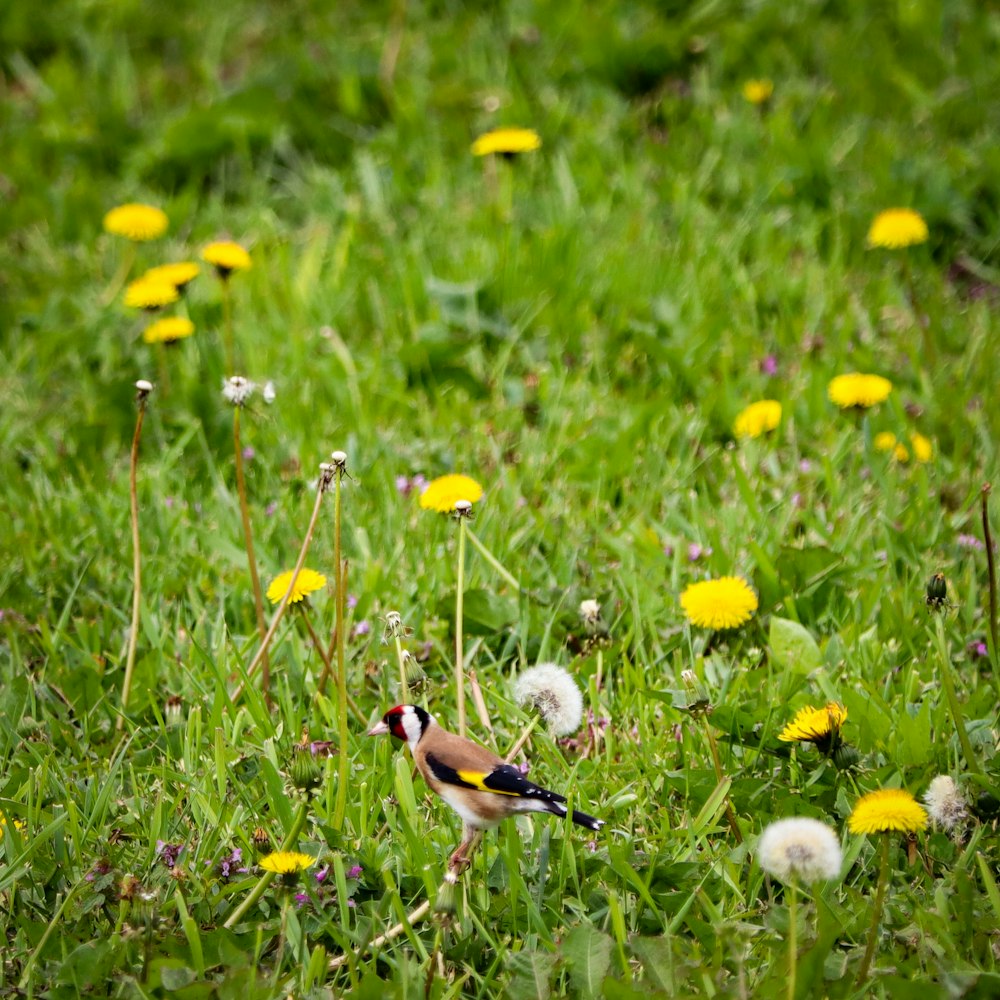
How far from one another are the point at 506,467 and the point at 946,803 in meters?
1.54

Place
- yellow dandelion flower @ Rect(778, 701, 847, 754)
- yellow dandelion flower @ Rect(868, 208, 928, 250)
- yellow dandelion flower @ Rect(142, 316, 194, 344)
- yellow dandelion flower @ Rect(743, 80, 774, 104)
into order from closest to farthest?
1. yellow dandelion flower @ Rect(778, 701, 847, 754)
2. yellow dandelion flower @ Rect(142, 316, 194, 344)
3. yellow dandelion flower @ Rect(868, 208, 928, 250)
4. yellow dandelion flower @ Rect(743, 80, 774, 104)

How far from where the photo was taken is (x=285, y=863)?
5.88 ft

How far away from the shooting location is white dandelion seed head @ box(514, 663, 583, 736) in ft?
7.22

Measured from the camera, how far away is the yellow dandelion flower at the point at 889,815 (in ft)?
5.84

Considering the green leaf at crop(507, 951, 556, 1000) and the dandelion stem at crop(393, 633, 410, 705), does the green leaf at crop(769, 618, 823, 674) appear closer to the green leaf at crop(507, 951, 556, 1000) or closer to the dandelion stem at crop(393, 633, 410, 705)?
the dandelion stem at crop(393, 633, 410, 705)

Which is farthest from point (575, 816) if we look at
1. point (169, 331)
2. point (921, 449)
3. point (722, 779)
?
point (169, 331)

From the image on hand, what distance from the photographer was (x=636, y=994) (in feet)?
5.48

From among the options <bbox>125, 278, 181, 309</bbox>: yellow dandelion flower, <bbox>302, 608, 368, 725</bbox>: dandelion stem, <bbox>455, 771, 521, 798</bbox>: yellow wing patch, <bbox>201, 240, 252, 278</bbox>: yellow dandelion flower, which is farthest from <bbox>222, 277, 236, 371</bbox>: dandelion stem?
<bbox>455, 771, 521, 798</bbox>: yellow wing patch

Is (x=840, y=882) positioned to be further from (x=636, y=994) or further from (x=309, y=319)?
(x=309, y=319)

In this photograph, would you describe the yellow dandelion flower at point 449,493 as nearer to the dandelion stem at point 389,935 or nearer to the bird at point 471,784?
the bird at point 471,784

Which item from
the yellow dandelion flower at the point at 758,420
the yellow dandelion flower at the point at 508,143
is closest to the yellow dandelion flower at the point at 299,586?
the yellow dandelion flower at the point at 758,420

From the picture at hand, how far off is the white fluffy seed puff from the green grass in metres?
0.11

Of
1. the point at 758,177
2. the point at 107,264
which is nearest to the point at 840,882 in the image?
the point at 758,177

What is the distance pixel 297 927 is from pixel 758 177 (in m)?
3.18
